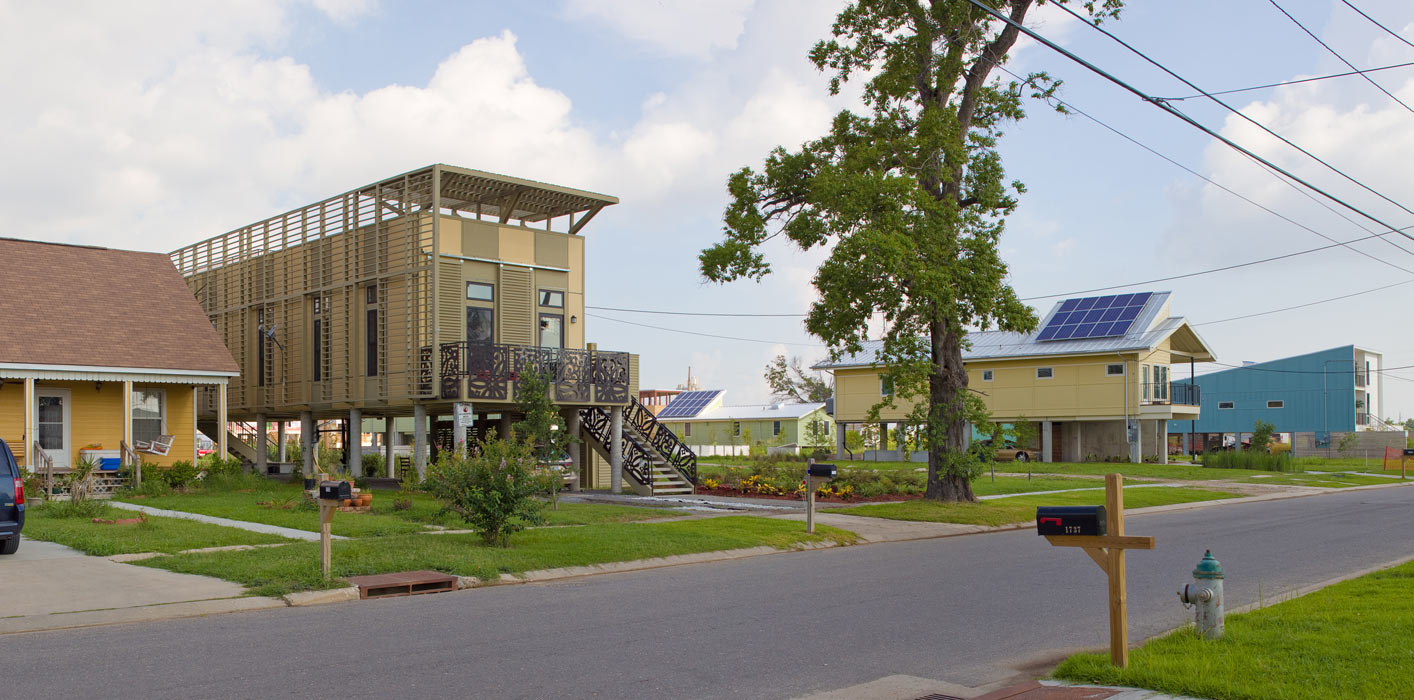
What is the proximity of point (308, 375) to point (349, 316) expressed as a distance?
3021 mm

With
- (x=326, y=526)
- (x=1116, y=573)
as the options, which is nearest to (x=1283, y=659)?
(x=1116, y=573)

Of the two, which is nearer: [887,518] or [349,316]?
[887,518]

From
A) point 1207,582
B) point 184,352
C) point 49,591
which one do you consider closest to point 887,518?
point 1207,582

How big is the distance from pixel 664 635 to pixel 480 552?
17.4ft

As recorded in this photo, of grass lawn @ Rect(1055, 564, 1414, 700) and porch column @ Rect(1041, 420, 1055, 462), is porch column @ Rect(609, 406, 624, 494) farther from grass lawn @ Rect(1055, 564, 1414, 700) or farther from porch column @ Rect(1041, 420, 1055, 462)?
porch column @ Rect(1041, 420, 1055, 462)

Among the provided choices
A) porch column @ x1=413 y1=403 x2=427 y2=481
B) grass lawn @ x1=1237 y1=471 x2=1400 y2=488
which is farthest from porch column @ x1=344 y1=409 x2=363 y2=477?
grass lawn @ x1=1237 y1=471 x2=1400 y2=488

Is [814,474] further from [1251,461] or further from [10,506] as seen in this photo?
[1251,461]

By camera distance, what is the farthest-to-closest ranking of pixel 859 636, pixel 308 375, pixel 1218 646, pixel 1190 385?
1. pixel 1190 385
2. pixel 308 375
3. pixel 859 636
4. pixel 1218 646

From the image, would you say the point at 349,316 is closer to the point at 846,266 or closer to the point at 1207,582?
the point at 846,266

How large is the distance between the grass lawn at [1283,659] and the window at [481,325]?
2061 cm

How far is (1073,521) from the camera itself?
277 inches

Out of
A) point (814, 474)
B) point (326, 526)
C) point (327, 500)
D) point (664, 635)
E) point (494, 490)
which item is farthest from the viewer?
point (814, 474)

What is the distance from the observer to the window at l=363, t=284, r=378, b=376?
90.4 feet

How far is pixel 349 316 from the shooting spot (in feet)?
92.5
